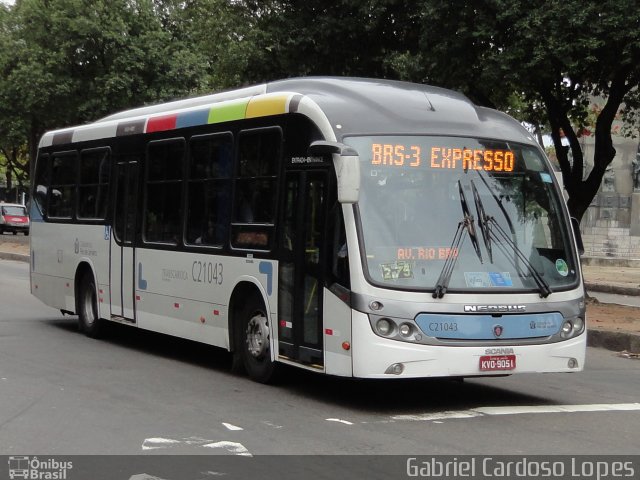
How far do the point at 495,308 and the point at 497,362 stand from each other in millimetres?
479

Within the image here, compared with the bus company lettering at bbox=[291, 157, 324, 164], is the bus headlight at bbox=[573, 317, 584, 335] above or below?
below

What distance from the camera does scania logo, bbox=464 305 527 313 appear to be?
955 cm

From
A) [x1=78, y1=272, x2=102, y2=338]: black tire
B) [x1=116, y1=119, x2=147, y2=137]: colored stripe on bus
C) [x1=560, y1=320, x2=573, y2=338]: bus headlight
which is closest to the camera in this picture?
[x1=560, y1=320, x2=573, y2=338]: bus headlight

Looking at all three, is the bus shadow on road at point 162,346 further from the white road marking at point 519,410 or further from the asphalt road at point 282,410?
the white road marking at point 519,410

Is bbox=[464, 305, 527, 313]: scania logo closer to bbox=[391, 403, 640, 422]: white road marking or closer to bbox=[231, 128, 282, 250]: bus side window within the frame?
bbox=[391, 403, 640, 422]: white road marking

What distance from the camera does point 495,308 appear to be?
9648mm

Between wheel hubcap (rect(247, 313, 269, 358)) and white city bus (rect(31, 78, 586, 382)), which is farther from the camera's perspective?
wheel hubcap (rect(247, 313, 269, 358))

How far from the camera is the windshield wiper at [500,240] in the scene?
32.3ft

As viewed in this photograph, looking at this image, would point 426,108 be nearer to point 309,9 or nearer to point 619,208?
point 309,9

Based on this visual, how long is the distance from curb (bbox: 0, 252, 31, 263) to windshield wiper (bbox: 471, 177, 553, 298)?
93.8ft

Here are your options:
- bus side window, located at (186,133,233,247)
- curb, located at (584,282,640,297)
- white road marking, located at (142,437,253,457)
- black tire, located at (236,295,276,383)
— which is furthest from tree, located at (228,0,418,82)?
white road marking, located at (142,437,253,457)

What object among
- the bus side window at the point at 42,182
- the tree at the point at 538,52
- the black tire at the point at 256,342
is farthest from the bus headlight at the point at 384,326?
the tree at the point at 538,52

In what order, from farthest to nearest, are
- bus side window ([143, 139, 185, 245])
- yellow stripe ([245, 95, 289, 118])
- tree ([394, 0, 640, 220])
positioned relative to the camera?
tree ([394, 0, 640, 220])
bus side window ([143, 139, 185, 245])
yellow stripe ([245, 95, 289, 118])
